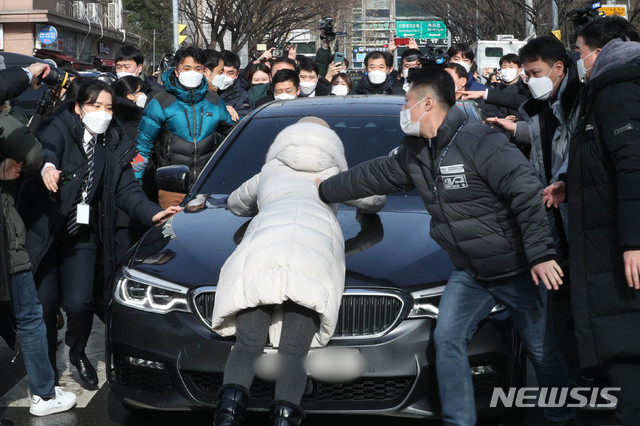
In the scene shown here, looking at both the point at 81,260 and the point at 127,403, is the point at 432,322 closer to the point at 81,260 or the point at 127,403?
the point at 127,403

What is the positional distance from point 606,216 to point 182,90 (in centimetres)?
433

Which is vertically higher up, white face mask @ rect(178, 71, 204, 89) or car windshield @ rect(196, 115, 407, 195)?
white face mask @ rect(178, 71, 204, 89)

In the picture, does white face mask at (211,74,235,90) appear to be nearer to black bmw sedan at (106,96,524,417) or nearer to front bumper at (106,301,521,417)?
black bmw sedan at (106,96,524,417)

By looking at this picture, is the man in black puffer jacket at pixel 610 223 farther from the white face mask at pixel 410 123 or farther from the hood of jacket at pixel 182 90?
the hood of jacket at pixel 182 90

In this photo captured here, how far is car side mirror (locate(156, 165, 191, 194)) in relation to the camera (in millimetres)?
5523

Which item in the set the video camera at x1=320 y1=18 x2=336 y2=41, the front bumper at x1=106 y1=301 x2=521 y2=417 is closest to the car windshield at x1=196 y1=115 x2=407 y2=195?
the front bumper at x1=106 y1=301 x2=521 y2=417

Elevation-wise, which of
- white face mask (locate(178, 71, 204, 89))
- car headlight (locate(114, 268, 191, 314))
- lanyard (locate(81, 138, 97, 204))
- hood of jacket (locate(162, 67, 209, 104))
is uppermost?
white face mask (locate(178, 71, 204, 89))

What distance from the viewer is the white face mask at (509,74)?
12211 millimetres

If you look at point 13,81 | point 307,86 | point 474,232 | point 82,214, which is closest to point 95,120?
point 82,214

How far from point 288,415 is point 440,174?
47.0 inches

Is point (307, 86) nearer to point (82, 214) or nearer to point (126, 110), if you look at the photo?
point (126, 110)

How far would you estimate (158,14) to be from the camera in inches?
2864

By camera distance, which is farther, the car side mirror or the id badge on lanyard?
the car side mirror

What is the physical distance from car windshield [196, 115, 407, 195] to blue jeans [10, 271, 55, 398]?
1211mm
